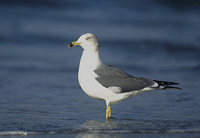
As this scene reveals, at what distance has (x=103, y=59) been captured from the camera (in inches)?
422

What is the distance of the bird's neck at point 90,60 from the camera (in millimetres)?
6113

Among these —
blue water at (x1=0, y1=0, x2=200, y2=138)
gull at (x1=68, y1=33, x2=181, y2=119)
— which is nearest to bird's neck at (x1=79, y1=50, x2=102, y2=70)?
gull at (x1=68, y1=33, x2=181, y2=119)

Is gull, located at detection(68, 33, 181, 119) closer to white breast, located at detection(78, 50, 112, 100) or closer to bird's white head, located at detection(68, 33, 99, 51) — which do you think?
white breast, located at detection(78, 50, 112, 100)

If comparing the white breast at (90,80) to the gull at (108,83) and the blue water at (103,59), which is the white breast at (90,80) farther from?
the blue water at (103,59)

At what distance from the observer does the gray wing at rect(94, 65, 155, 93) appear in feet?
19.6

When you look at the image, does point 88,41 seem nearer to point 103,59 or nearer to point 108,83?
point 108,83

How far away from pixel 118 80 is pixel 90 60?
49cm

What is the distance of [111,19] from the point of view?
15.7 m

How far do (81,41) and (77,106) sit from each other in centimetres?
101

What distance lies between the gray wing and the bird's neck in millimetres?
94

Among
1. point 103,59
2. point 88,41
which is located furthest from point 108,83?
point 103,59

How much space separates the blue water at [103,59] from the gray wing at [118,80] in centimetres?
41

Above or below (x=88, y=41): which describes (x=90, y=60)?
below

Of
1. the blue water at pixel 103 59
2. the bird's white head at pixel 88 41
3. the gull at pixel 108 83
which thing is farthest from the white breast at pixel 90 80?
the blue water at pixel 103 59
